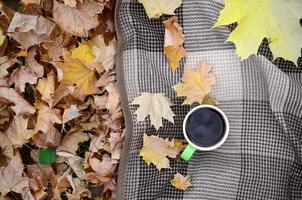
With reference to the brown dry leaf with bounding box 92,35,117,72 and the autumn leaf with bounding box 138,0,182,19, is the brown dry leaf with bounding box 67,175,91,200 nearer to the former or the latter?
the brown dry leaf with bounding box 92,35,117,72

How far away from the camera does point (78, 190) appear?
1.66 m

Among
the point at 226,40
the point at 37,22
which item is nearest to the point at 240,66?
the point at 226,40

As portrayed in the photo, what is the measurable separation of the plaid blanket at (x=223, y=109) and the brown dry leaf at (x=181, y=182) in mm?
14

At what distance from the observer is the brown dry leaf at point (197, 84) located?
1.51 metres

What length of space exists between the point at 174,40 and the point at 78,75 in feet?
1.11

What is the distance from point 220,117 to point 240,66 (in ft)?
0.60

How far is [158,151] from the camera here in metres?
1.52

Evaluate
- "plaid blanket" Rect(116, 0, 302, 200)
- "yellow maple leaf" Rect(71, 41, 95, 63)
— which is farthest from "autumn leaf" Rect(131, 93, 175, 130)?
"yellow maple leaf" Rect(71, 41, 95, 63)

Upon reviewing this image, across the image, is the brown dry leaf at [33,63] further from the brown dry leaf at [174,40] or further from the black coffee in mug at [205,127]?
the black coffee in mug at [205,127]

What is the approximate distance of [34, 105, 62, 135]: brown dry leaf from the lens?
63.4 inches

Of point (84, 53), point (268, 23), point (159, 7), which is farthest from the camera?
point (84, 53)

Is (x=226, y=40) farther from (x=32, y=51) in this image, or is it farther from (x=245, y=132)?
(x=32, y=51)

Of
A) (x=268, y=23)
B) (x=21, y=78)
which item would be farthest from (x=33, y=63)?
(x=268, y=23)

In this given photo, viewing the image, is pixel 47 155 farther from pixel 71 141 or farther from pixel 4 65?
pixel 4 65
